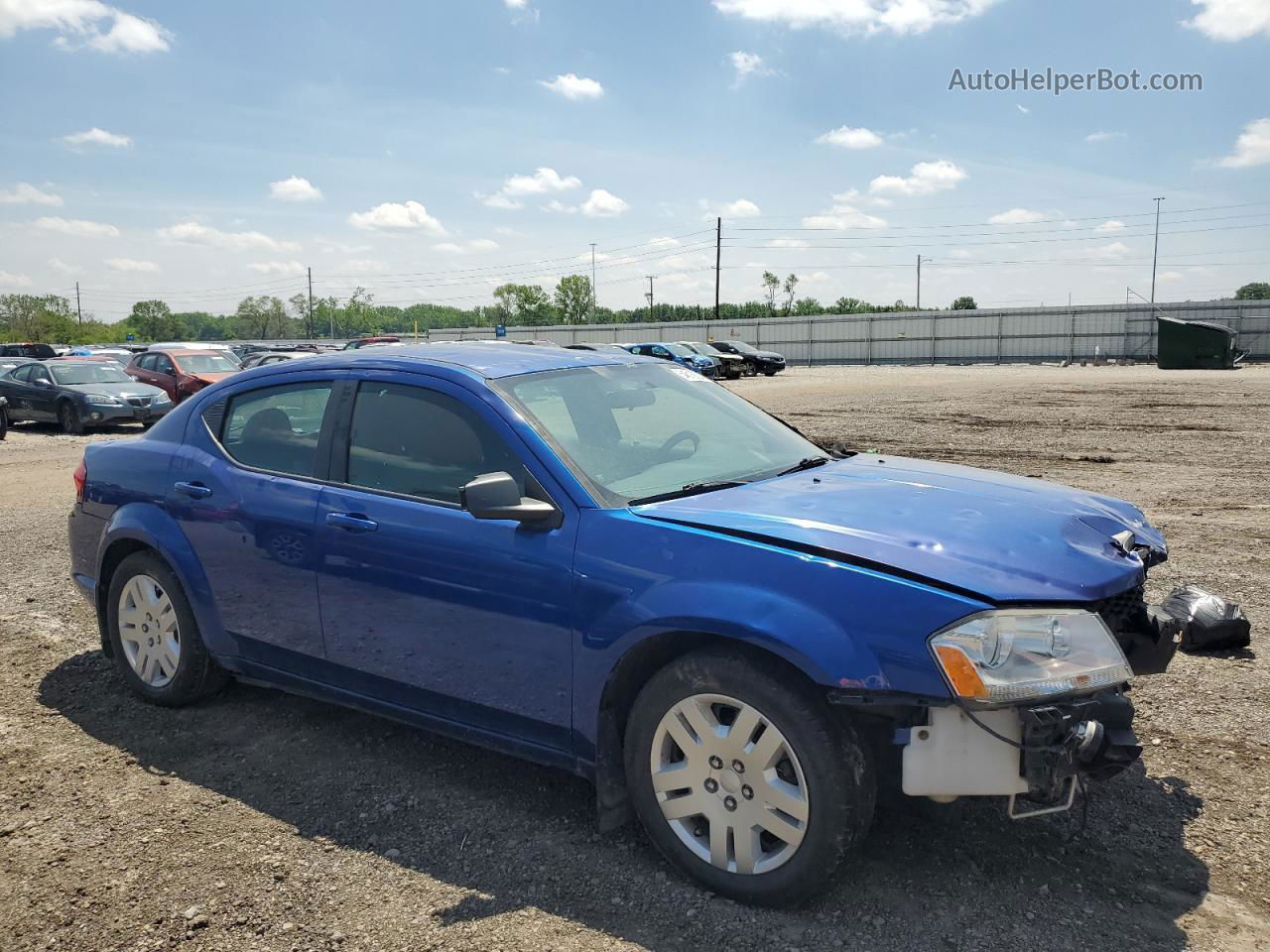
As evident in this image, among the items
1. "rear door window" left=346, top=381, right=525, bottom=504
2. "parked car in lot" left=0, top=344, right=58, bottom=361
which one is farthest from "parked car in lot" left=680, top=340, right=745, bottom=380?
"rear door window" left=346, top=381, right=525, bottom=504

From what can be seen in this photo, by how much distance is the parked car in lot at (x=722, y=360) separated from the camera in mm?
39750

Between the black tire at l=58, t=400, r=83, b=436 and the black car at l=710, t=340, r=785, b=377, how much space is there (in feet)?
94.9

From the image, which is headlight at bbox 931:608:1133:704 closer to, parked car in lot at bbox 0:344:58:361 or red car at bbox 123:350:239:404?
red car at bbox 123:350:239:404

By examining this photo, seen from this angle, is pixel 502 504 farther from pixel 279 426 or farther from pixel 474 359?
pixel 279 426

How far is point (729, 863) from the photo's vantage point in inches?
111

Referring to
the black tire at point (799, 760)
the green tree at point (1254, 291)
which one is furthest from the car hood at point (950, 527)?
the green tree at point (1254, 291)

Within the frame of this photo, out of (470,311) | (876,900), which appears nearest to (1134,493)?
(876,900)

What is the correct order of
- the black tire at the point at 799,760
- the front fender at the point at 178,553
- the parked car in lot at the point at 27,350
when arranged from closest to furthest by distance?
the black tire at the point at 799,760 < the front fender at the point at 178,553 < the parked car in lot at the point at 27,350

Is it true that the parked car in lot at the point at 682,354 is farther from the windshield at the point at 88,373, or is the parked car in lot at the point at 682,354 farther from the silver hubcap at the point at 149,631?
the silver hubcap at the point at 149,631

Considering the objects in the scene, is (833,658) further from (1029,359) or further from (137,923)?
(1029,359)

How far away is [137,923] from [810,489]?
2493 mm

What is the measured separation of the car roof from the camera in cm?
374

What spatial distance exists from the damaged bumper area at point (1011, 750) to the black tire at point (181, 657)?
125 inches

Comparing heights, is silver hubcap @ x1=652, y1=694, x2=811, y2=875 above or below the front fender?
below
